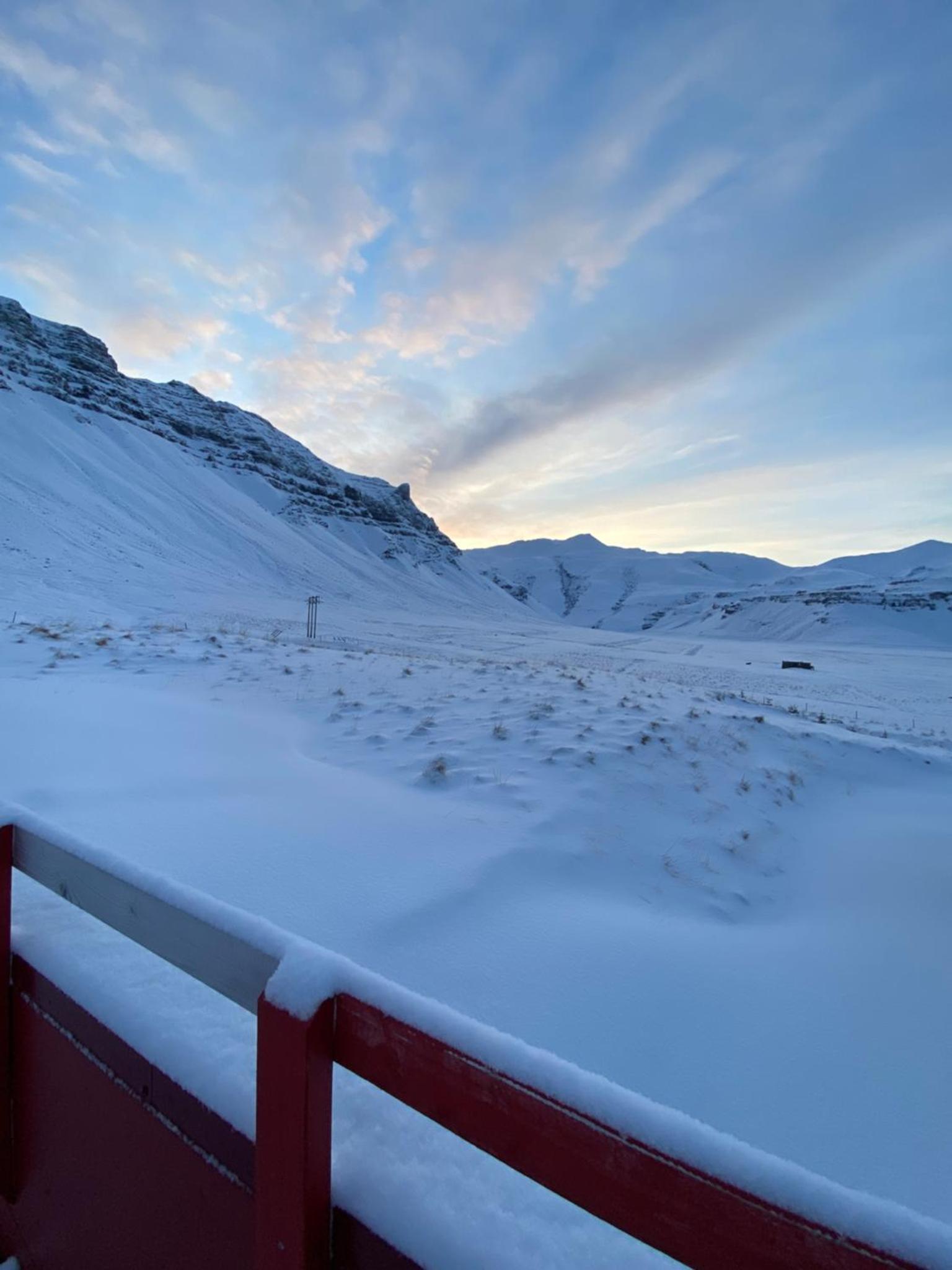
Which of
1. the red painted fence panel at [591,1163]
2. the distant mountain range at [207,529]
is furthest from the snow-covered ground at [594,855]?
the distant mountain range at [207,529]

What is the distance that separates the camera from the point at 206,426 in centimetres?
7800

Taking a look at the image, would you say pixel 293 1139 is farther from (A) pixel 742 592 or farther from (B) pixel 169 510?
(A) pixel 742 592

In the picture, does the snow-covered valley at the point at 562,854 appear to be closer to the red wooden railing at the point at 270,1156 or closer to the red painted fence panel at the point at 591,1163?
the red wooden railing at the point at 270,1156

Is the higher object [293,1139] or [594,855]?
[293,1139]

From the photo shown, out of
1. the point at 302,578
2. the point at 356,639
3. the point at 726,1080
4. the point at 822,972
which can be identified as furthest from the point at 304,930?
the point at 302,578

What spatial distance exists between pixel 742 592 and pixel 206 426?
87.3 m

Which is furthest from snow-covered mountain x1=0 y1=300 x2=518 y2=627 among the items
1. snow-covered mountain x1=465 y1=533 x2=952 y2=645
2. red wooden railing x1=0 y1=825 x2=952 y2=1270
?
snow-covered mountain x1=465 y1=533 x2=952 y2=645

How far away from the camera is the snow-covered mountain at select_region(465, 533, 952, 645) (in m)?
52.9

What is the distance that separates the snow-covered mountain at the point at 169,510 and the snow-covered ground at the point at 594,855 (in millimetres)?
16056

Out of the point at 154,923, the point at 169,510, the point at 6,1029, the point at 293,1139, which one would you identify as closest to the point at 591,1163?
the point at 293,1139

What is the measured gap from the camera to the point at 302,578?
50188 millimetres

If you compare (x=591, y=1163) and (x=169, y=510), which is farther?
(x=169, y=510)

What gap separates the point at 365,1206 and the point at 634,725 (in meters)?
6.23

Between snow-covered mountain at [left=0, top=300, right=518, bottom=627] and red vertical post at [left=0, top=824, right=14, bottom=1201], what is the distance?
2011cm
